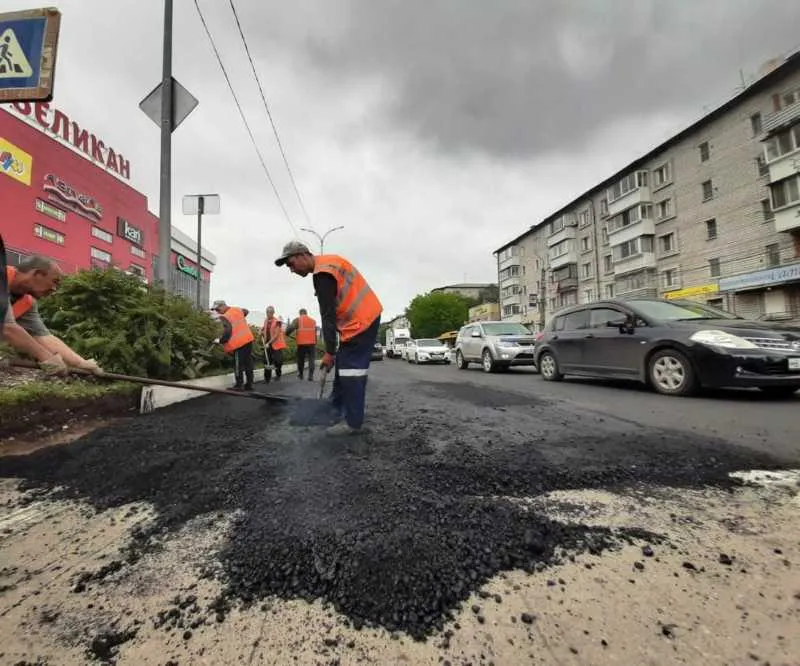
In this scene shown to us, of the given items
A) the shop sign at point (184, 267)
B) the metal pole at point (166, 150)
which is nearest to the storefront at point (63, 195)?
the shop sign at point (184, 267)

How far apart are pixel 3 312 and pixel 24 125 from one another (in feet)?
112

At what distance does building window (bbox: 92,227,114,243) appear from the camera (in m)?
32.0

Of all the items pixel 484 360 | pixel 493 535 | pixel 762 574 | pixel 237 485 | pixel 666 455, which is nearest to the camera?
pixel 762 574

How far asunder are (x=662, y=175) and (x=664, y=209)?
8.21 ft

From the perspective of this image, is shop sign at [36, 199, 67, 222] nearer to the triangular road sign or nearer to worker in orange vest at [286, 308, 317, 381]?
worker in orange vest at [286, 308, 317, 381]

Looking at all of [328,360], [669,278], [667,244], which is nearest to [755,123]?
[667,244]

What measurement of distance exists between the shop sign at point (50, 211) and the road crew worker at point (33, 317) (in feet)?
104

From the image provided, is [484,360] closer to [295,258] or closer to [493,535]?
[295,258]

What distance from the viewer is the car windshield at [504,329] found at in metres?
12.1

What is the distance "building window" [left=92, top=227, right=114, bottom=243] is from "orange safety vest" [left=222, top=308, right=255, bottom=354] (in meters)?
33.2

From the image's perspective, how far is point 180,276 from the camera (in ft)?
155

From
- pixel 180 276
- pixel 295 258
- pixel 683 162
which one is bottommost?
pixel 295 258

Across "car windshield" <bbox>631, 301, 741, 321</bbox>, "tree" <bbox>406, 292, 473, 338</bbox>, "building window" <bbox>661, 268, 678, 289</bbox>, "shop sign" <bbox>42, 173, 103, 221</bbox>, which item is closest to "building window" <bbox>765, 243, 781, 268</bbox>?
"building window" <bbox>661, 268, 678, 289</bbox>

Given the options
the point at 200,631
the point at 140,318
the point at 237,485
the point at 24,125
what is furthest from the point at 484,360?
the point at 24,125
